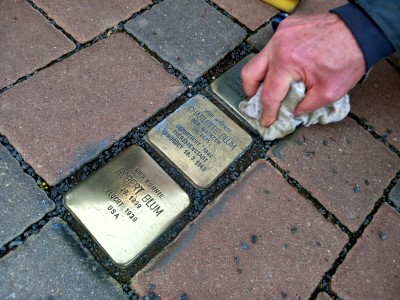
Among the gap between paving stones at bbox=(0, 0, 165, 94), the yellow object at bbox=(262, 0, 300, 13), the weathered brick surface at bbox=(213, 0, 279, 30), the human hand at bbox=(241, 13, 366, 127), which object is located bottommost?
the gap between paving stones at bbox=(0, 0, 165, 94)

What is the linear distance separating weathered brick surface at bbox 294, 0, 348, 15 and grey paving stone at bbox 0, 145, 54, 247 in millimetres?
1281

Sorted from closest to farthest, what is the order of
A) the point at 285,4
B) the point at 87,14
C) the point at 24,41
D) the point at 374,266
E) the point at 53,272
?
the point at 53,272 < the point at 374,266 < the point at 24,41 < the point at 87,14 < the point at 285,4

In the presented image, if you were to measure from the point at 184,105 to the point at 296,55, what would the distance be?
1.49ft

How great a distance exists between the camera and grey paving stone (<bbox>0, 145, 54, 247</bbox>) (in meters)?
1.11

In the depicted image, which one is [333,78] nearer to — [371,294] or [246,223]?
[246,223]

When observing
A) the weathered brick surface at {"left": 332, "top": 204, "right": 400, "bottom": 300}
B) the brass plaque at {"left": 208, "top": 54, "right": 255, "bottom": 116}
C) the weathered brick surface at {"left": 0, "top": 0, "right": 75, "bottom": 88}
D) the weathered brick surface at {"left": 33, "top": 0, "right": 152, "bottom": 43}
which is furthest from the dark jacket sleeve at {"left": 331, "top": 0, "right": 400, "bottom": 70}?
the weathered brick surface at {"left": 0, "top": 0, "right": 75, "bottom": 88}

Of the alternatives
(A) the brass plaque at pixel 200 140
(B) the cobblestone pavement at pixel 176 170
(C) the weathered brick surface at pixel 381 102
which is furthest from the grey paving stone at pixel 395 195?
(A) the brass plaque at pixel 200 140

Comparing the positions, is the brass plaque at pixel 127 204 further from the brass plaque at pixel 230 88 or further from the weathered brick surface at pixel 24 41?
the weathered brick surface at pixel 24 41

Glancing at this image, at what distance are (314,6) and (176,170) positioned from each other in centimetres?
100

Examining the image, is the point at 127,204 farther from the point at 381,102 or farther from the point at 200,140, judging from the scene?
the point at 381,102

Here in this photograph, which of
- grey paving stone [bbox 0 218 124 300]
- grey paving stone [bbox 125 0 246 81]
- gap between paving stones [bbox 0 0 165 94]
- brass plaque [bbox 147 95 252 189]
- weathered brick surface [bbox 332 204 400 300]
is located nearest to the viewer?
grey paving stone [bbox 0 218 124 300]

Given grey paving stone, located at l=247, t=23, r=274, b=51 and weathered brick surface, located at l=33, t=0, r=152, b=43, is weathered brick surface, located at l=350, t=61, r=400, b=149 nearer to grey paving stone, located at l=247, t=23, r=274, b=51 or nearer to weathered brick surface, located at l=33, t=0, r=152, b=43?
grey paving stone, located at l=247, t=23, r=274, b=51

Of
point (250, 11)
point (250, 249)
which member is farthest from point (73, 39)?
point (250, 249)

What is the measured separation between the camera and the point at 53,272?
1.07 metres
